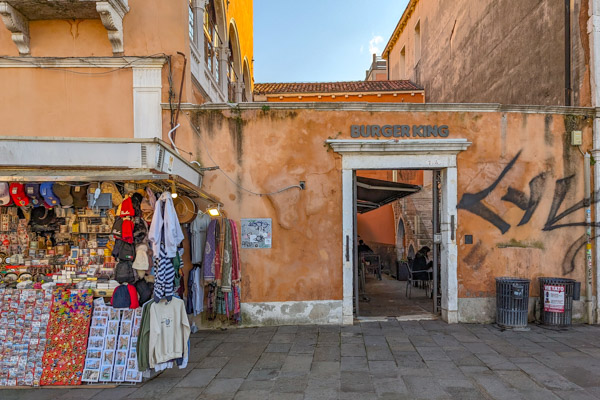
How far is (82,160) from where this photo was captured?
437 cm

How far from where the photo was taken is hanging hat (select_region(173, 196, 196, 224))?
583cm

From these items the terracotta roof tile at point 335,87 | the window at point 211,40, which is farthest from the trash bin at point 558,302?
the terracotta roof tile at point 335,87

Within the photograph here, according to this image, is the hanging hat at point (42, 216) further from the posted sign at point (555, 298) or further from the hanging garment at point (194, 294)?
the posted sign at point (555, 298)

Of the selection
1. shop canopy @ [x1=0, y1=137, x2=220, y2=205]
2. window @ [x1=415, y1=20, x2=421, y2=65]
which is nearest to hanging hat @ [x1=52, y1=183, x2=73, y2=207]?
shop canopy @ [x1=0, y1=137, x2=220, y2=205]

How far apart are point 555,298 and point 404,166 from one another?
3.29 meters

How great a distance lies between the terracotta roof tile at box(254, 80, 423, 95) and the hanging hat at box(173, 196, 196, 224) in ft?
34.8

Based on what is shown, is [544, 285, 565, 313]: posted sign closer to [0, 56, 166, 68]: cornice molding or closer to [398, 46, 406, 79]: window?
[0, 56, 166, 68]: cornice molding

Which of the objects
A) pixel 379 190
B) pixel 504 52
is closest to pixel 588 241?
pixel 379 190

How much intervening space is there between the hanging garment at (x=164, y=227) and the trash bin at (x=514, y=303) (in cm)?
530

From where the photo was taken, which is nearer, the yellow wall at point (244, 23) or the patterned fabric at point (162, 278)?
the patterned fabric at point (162, 278)

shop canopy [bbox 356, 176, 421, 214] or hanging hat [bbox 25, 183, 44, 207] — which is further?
shop canopy [bbox 356, 176, 421, 214]

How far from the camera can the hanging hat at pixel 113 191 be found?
4.78m

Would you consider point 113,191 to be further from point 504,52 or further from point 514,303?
point 504,52

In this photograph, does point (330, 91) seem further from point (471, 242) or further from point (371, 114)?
point (471, 242)
